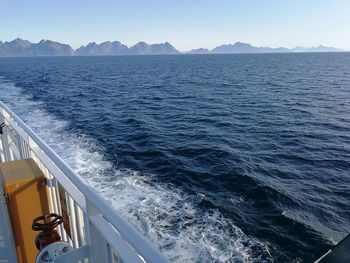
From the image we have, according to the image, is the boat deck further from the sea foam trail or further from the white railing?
the sea foam trail

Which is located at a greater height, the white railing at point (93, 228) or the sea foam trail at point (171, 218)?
the white railing at point (93, 228)

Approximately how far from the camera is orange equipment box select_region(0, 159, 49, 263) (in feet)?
9.74

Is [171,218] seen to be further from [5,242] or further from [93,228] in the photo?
[93,228]

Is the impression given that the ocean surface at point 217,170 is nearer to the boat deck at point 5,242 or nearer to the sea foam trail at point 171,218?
the sea foam trail at point 171,218

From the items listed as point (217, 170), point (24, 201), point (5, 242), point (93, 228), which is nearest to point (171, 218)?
point (217, 170)

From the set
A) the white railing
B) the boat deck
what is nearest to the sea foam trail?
the boat deck

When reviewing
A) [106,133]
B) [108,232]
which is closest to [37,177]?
[108,232]

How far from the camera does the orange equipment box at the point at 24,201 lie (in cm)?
297

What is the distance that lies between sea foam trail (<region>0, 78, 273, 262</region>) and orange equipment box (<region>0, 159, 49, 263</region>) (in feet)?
15.5

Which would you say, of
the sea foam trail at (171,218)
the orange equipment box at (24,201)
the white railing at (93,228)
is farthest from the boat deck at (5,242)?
→ the sea foam trail at (171,218)

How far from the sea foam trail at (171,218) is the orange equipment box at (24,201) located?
4.73 metres

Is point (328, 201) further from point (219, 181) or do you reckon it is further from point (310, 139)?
point (310, 139)

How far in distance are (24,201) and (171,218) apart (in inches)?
246

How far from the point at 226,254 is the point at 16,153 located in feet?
17.3
